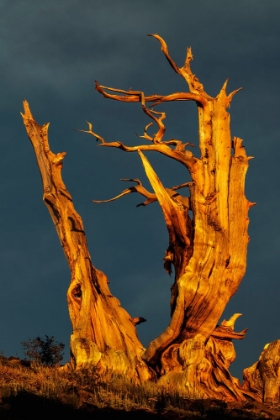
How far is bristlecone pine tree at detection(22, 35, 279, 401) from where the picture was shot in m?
21.8

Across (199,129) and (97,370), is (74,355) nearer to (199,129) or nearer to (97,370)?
(97,370)

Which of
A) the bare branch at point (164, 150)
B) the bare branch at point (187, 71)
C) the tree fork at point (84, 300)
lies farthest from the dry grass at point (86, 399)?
the bare branch at point (187, 71)

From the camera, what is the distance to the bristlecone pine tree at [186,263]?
21781 millimetres

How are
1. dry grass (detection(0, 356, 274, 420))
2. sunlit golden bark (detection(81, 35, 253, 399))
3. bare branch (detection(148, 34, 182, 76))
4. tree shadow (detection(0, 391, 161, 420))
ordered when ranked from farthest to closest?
bare branch (detection(148, 34, 182, 76)), sunlit golden bark (detection(81, 35, 253, 399)), dry grass (detection(0, 356, 274, 420)), tree shadow (detection(0, 391, 161, 420))

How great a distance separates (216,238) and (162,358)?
3.12m

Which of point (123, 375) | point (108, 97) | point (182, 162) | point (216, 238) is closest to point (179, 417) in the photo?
point (123, 375)

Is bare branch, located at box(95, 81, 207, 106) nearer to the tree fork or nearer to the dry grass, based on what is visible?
the tree fork

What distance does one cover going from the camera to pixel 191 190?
2309 centimetres

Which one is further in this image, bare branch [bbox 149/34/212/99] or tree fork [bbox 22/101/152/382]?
bare branch [bbox 149/34/212/99]

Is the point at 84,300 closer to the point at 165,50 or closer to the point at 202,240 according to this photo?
the point at 202,240

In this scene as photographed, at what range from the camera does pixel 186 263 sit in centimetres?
2295

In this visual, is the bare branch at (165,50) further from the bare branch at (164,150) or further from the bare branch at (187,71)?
the bare branch at (164,150)

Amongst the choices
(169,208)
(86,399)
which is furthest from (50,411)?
(169,208)

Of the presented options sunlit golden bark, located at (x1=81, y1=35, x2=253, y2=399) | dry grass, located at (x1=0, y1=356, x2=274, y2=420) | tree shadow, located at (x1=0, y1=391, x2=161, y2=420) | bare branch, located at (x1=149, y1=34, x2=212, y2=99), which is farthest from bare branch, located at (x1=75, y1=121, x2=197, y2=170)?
tree shadow, located at (x1=0, y1=391, x2=161, y2=420)
